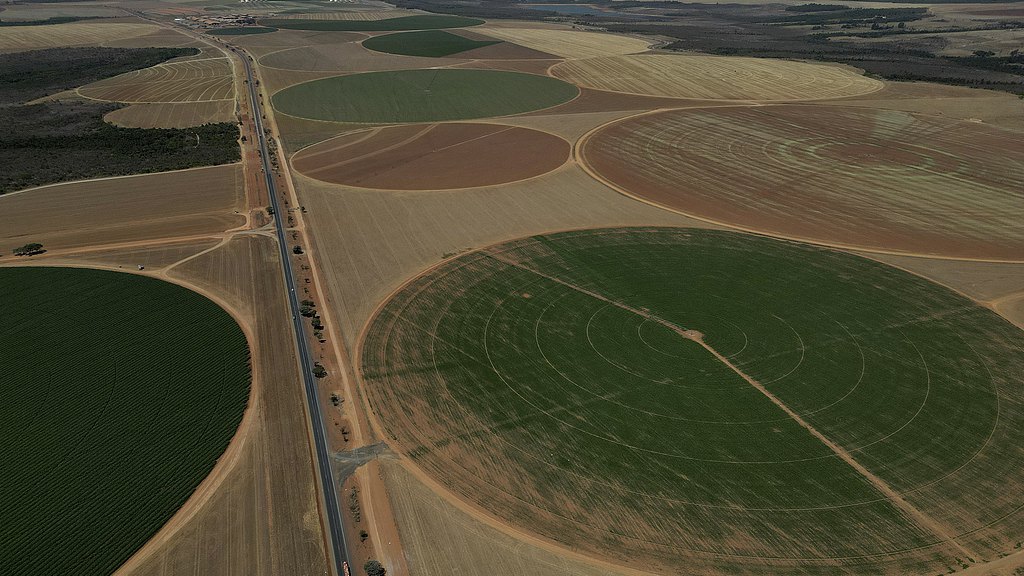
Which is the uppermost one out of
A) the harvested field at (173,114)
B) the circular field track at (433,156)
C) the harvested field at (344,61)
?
the harvested field at (344,61)

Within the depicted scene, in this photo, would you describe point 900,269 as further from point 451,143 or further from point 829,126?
point 451,143

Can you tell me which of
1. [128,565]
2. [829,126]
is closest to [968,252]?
[829,126]

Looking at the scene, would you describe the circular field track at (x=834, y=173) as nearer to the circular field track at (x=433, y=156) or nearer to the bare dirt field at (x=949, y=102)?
the bare dirt field at (x=949, y=102)

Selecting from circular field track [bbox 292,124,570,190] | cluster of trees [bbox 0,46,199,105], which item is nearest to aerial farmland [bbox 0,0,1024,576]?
circular field track [bbox 292,124,570,190]

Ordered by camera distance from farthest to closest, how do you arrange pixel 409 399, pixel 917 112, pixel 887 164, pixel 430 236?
pixel 917 112 < pixel 887 164 < pixel 430 236 < pixel 409 399

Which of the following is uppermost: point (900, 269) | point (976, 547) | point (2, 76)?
point (2, 76)

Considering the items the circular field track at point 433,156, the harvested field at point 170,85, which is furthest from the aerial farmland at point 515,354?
the harvested field at point 170,85
